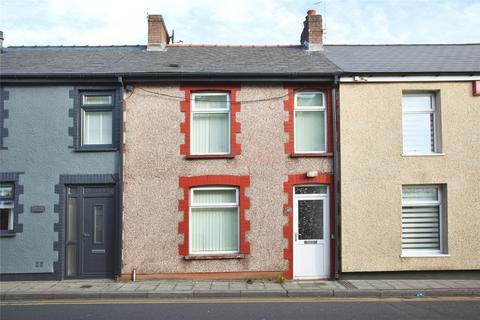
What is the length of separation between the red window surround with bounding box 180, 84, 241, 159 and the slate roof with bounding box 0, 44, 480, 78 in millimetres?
478

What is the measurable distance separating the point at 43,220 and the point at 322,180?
753cm

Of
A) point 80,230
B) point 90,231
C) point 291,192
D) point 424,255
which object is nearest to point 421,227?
point 424,255

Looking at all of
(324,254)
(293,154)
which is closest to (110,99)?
(293,154)

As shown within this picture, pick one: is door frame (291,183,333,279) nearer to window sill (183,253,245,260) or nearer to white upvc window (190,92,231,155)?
window sill (183,253,245,260)

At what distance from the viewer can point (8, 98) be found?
11.2 m

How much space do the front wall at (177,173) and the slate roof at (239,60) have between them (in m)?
0.83

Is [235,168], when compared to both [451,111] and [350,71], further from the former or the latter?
[451,111]

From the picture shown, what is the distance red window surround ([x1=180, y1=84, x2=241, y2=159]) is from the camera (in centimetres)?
1124

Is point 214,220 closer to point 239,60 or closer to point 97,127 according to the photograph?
point 97,127

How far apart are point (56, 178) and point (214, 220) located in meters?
4.39

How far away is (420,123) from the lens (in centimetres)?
1164

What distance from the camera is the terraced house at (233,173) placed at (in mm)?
10992

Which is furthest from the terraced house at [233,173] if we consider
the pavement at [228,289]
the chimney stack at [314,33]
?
the chimney stack at [314,33]

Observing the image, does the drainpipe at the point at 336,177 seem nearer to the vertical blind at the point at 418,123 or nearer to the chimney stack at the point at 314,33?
the vertical blind at the point at 418,123
